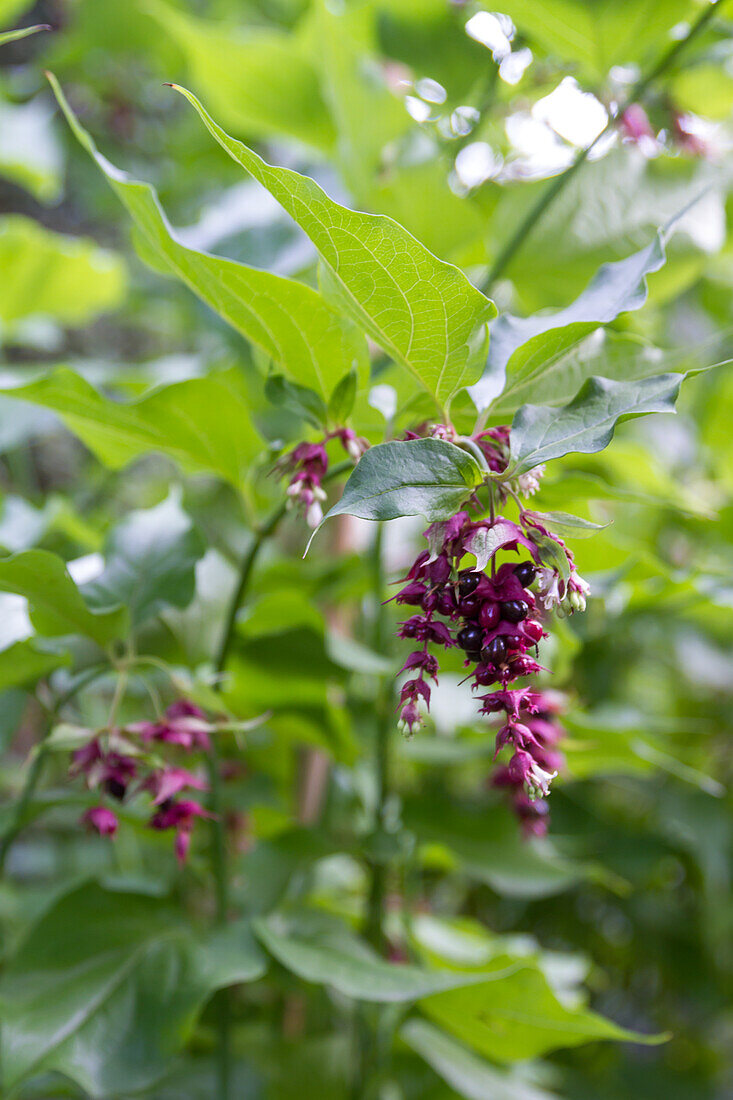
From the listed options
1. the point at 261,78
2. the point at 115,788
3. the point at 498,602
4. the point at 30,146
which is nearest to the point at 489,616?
the point at 498,602

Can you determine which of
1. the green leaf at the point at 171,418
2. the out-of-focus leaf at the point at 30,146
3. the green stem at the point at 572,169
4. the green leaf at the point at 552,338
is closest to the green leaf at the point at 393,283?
the green leaf at the point at 552,338

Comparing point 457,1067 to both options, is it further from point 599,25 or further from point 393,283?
point 599,25

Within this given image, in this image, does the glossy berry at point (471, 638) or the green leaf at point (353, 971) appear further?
the green leaf at point (353, 971)

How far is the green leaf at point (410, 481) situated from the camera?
0.90ft

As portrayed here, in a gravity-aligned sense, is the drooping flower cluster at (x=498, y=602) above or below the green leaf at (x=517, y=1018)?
above

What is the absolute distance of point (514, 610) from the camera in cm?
29

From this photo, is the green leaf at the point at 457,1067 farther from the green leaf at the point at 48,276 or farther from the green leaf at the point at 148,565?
the green leaf at the point at 48,276

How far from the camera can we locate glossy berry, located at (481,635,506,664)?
29 centimetres

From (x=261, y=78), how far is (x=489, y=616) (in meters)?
0.63

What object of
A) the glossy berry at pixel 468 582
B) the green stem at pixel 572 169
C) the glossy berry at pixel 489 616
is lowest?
the glossy berry at pixel 489 616

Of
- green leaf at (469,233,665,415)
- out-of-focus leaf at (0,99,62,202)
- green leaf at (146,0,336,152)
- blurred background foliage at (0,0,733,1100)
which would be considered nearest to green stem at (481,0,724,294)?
blurred background foliage at (0,0,733,1100)

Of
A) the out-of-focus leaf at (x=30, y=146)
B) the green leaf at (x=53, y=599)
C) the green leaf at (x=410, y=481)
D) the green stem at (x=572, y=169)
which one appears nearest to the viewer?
the green leaf at (x=410, y=481)

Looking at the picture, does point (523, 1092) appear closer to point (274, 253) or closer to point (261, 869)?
point (261, 869)

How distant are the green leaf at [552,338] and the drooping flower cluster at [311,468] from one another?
57 mm
